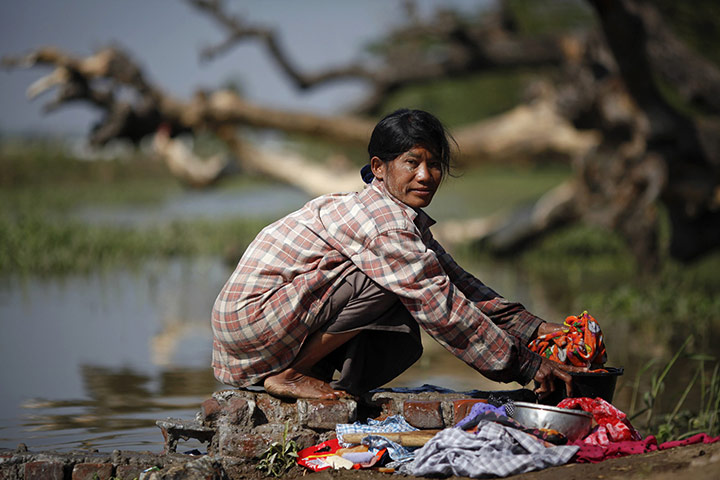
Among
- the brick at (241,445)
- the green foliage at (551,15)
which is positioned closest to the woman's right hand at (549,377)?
the brick at (241,445)

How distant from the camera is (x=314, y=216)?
11.7 feet

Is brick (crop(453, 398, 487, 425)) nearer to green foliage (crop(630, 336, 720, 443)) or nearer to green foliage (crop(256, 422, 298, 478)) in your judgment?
green foliage (crop(256, 422, 298, 478))

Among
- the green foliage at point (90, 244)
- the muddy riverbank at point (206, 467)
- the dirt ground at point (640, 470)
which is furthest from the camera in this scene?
the green foliage at point (90, 244)

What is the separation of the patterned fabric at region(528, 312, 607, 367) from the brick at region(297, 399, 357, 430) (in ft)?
2.58

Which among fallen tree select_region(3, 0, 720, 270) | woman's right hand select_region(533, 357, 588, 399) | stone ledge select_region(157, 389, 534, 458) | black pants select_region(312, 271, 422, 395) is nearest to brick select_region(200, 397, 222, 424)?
stone ledge select_region(157, 389, 534, 458)

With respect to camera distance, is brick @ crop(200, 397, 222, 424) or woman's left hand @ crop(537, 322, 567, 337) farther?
woman's left hand @ crop(537, 322, 567, 337)

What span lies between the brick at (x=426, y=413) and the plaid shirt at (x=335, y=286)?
242 millimetres

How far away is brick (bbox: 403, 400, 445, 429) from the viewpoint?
11.7 ft

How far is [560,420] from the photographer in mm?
3260

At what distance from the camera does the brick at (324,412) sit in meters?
3.49

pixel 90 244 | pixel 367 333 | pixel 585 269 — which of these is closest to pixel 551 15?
pixel 585 269

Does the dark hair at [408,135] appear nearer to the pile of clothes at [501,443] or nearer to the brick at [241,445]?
the pile of clothes at [501,443]

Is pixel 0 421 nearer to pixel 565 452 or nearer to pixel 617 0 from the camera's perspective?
pixel 565 452

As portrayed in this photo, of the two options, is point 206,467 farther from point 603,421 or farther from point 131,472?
point 603,421
